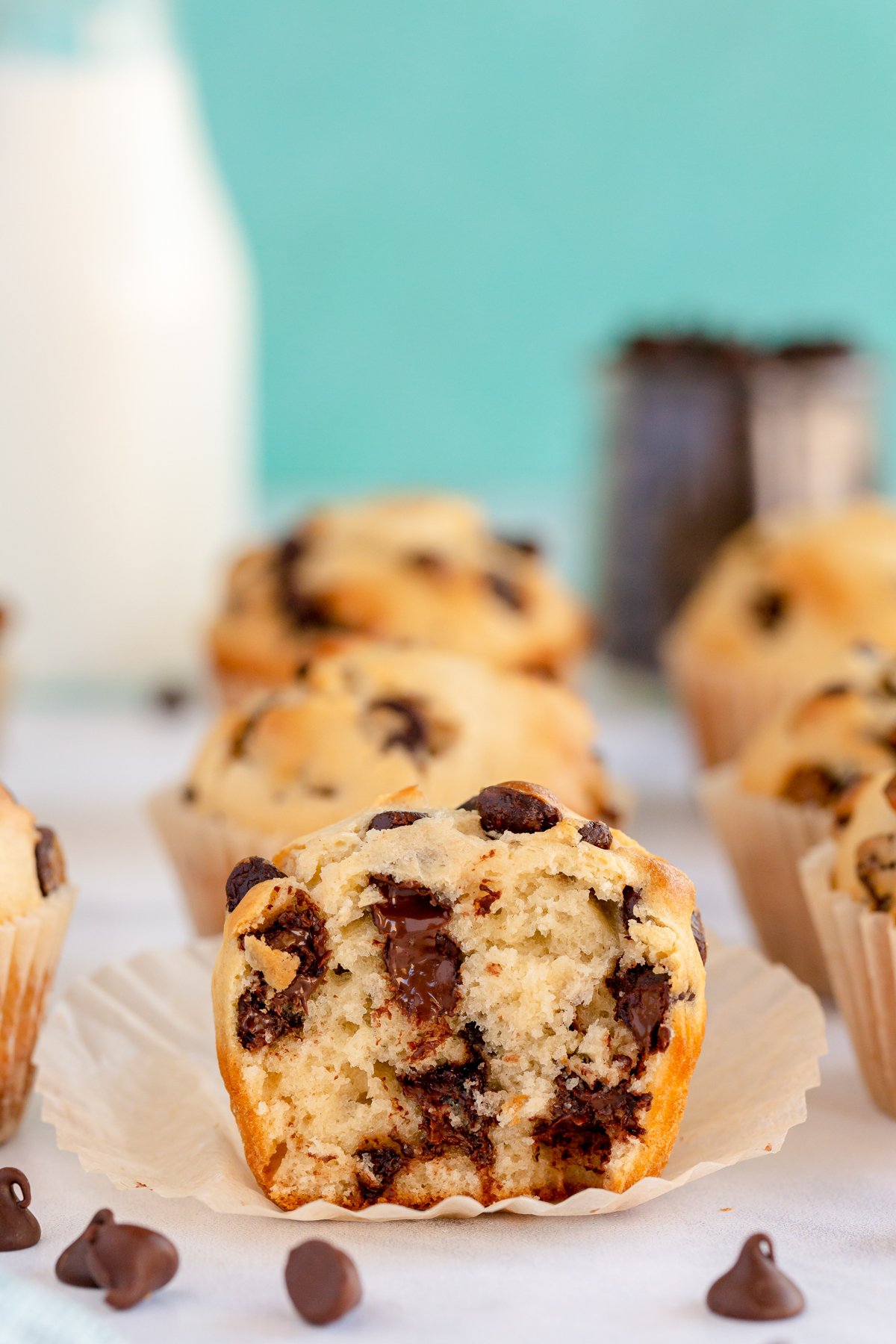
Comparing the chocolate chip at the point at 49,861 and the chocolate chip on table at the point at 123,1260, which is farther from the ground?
the chocolate chip at the point at 49,861

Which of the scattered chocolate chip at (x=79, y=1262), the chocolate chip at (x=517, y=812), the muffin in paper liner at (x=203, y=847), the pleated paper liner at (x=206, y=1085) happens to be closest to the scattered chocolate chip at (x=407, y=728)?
the muffin in paper liner at (x=203, y=847)

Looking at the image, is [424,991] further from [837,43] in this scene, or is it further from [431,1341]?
[837,43]

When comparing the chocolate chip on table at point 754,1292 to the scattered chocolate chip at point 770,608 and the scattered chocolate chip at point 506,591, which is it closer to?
the scattered chocolate chip at point 770,608

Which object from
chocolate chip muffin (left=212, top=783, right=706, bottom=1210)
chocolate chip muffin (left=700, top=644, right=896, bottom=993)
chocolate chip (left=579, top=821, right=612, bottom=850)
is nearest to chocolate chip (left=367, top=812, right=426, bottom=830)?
chocolate chip muffin (left=212, top=783, right=706, bottom=1210)

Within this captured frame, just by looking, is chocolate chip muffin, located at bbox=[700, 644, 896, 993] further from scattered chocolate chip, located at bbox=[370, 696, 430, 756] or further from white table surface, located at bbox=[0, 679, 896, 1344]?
scattered chocolate chip, located at bbox=[370, 696, 430, 756]

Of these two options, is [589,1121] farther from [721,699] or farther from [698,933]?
[721,699]

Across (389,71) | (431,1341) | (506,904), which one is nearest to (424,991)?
(506,904)

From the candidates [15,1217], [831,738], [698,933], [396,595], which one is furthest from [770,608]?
[15,1217]
